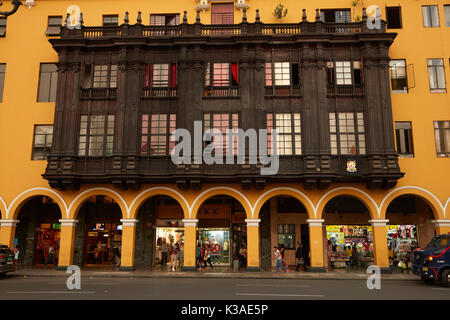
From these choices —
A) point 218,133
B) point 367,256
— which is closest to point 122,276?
point 218,133

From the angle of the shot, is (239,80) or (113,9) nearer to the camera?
(239,80)

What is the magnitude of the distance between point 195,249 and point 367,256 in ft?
39.8

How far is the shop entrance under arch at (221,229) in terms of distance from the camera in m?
26.2

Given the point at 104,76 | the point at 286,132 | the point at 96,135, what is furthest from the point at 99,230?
the point at 286,132

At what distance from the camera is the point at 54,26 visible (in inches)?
1054

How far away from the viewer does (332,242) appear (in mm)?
26109

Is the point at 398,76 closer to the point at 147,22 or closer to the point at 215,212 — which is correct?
the point at 215,212

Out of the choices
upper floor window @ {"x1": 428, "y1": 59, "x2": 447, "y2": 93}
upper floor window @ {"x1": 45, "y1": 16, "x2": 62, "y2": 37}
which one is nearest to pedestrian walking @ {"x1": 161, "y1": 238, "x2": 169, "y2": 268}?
upper floor window @ {"x1": 45, "y1": 16, "x2": 62, "y2": 37}

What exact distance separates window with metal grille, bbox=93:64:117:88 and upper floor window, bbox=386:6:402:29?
1894 centimetres

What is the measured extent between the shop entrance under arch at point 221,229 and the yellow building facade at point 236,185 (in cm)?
186

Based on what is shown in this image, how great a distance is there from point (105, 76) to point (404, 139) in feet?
65.4

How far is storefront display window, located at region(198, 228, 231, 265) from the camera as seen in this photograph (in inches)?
1034

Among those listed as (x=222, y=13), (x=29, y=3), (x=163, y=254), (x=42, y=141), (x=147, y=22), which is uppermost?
(x=29, y=3)

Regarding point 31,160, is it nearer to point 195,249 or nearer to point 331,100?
point 195,249
